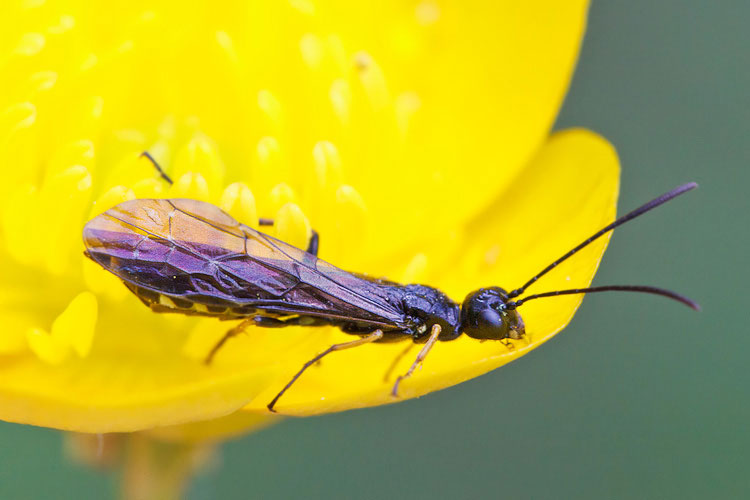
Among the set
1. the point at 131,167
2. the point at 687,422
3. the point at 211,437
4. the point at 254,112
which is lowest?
the point at 211,437

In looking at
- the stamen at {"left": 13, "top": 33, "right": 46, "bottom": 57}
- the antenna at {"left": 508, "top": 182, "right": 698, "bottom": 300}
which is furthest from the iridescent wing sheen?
the stamen at {"left": 13, "top": 33, "right": 46, "bottom": 57}

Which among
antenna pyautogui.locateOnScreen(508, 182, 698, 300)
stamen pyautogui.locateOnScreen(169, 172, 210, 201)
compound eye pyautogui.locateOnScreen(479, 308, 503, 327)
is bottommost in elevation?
compound eye pyautogui.locateOnScreen(479, 308, 503, 327)

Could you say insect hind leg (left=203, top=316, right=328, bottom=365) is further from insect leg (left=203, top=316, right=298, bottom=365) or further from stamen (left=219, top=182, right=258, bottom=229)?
stamen (left=219, top=182, right=258, bottom=229)

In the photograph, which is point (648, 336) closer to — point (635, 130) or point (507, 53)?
point (635, 130)

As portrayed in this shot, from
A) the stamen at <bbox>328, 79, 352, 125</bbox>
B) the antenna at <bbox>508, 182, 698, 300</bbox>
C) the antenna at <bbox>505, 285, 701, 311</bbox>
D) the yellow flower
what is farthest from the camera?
the stamen at <bbox>328, 79, 352, 125</bbox>

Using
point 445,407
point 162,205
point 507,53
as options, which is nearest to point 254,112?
point 162,205

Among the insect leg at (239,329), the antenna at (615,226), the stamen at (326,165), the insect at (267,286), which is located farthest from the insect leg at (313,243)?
the antenna at (615,226)

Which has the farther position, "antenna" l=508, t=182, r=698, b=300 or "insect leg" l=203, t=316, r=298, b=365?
"insect leg" l=203, t=316, r=298, b=365

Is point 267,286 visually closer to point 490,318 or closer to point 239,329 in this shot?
point 239,329
